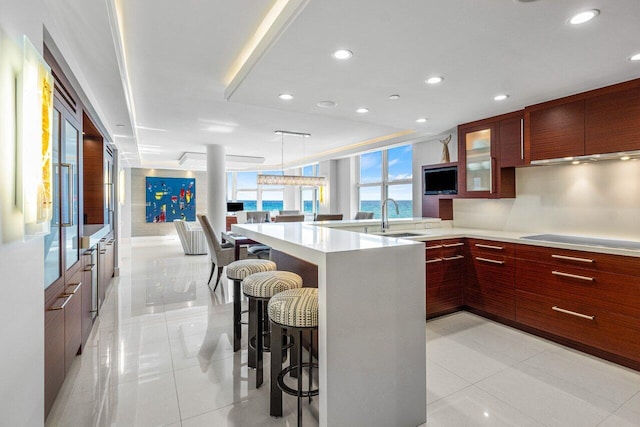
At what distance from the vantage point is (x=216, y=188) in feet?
22.3

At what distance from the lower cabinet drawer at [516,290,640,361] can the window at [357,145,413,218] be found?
3.46 meters

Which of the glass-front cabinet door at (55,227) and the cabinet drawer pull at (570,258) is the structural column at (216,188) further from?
the cabinet drawer pull at (570,258)

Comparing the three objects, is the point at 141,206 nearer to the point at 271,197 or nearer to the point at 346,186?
the point at 271,197

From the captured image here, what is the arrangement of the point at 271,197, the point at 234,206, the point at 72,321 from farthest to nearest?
1. the point at 271,197
2. the point at 234,206
3. the point at 72,321

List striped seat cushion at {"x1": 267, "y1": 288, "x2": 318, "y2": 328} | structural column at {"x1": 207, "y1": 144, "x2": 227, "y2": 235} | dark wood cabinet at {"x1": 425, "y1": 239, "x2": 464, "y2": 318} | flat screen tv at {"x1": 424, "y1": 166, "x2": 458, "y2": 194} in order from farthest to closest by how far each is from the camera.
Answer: structural column at {"x1": 207, "y1": 144, "x2": 227, "y2": 235} < flat screen tv at {"x1": 424, "y1": 166, "x2": 458, "y2": 194} < dark wood cabinet at {"x1": 425, "y1": 239, "x2": 464, "y2": 318} < striped seat cushion at {"x1": 267, "y1": 288, "x2": 318, "y2": 328}

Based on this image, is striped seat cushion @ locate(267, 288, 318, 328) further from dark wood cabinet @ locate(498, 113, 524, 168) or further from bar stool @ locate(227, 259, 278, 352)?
dark wood cabinet @ locate(498, 113, 524, 168)

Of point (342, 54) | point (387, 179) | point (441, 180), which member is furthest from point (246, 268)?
point (387, 179)

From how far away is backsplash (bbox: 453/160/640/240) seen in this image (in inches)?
114

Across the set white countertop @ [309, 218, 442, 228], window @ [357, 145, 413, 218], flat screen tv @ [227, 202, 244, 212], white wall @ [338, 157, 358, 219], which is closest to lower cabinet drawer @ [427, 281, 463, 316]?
white countertop @ [309, 218, 442, 228]

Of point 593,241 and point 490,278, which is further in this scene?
point 490,278

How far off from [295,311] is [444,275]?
2.30 m

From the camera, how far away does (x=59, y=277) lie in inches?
80.7

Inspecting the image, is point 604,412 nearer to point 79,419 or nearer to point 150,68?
point 79,419

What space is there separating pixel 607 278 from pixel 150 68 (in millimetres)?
4264
